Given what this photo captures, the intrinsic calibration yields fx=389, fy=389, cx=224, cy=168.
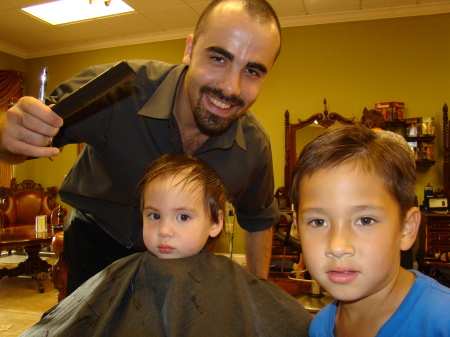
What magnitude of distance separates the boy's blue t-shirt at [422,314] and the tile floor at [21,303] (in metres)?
3.05

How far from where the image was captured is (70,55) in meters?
6.63

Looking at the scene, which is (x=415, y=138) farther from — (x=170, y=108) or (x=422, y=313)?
(x=422, y=313)

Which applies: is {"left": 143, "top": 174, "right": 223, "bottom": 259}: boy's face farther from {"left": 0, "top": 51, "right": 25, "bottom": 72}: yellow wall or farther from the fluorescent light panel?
{"left": 0, "top": 51, "right": 25, "bottom": 72}: yellow wall

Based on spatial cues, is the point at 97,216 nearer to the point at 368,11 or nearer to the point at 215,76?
the point at 215,76

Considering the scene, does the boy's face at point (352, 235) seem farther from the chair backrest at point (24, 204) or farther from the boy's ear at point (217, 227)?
the chair backrest at point (24, 204)

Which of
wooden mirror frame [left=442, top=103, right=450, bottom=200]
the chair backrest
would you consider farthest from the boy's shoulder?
the chair backrest

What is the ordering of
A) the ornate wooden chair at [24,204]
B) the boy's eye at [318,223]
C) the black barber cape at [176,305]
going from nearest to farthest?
the boy's eye at [318,223], the black barber cape at [176,305], the ornate wooden chair at [24,204]

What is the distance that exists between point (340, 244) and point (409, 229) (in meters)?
0.23

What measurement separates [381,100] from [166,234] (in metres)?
4.44

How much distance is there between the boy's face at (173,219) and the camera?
132cm

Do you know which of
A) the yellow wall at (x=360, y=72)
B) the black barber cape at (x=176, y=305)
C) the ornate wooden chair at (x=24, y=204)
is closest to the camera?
the black barber cape at (x=176, y=305)

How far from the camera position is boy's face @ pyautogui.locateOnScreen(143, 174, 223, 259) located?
1315 mm

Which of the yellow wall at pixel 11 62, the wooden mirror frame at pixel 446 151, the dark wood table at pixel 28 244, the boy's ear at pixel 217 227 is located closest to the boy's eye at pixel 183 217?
the boy's ear at pixel 217 227

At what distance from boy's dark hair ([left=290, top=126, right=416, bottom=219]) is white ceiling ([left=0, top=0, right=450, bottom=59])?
14.0 feet
